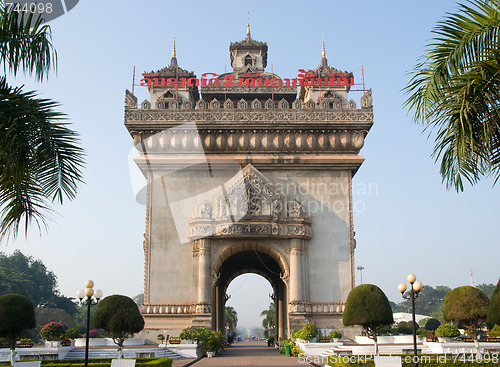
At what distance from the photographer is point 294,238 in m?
27.5

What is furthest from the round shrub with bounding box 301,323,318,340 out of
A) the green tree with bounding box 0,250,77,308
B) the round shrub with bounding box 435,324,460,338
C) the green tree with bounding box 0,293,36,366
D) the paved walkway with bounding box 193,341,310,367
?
the green tree with bounding box 0,250,77,308

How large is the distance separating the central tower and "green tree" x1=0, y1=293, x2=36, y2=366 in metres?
7.85

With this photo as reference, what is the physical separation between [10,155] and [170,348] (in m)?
16.8

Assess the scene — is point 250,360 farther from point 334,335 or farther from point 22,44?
point 22,44

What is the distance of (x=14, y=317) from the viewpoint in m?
19.3

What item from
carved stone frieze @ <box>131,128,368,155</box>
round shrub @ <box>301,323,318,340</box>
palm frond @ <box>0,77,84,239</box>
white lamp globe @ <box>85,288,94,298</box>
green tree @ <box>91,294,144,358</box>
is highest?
carved stone frieze @ <box>131,128,368,155</box>

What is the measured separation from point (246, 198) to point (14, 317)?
12051 mm

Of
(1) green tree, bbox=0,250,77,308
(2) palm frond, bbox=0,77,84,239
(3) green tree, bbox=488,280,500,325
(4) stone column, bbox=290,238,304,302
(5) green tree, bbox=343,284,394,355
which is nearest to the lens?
(2) palm frond, bbox=0,77,84,239

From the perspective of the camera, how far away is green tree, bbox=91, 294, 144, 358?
19141 mm

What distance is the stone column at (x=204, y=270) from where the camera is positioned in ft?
87.3

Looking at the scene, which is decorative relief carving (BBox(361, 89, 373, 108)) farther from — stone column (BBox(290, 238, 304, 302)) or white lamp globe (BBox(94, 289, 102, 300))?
white lamp globe (BBox(94, 289, 102, 300))

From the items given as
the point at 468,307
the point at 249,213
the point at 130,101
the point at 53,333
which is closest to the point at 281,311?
the point at 249,213

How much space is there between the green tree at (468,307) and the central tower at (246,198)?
21.5ft

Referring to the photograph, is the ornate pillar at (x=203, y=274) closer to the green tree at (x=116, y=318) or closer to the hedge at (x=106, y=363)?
the green tree at (x=116, y=318)
